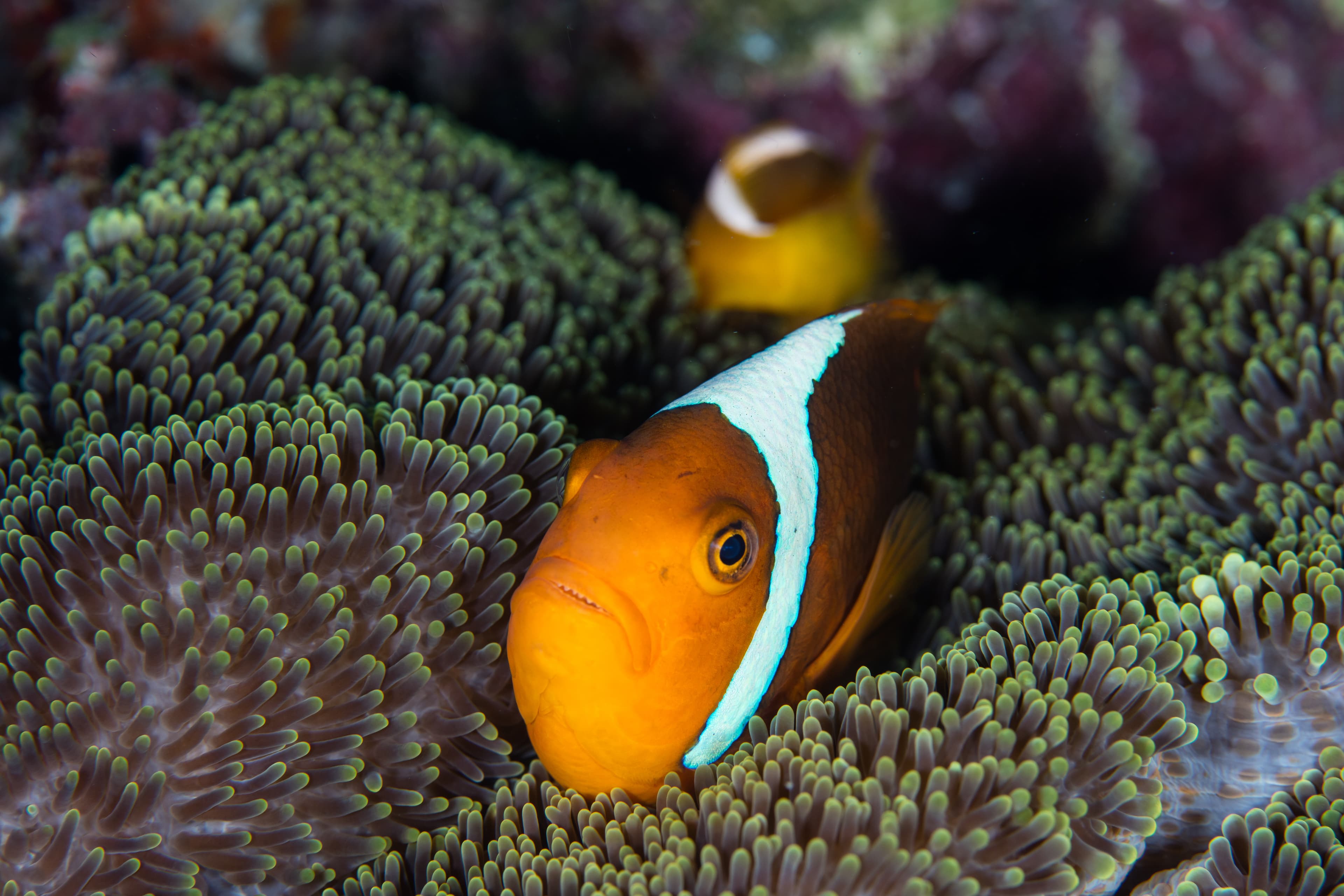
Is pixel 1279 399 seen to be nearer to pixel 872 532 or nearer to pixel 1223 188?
pixel 872 532

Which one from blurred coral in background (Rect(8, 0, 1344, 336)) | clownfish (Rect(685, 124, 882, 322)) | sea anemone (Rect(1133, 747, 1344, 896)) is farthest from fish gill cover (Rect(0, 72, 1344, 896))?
blurred coral in background (Rect(8, 0, 1344, 336))

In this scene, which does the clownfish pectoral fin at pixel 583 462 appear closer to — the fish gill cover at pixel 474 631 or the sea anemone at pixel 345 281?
the fish gill cover at pixel 474 631

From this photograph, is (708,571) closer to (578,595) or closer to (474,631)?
(578,595)

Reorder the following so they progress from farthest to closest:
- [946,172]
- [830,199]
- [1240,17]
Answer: [946,172] < [1240,17] < [830,199]

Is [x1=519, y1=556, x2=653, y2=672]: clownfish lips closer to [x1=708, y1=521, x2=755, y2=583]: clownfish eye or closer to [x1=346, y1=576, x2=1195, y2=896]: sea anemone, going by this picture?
[x1=708, y1=521, x2=755, y2=583]: clownfish eye

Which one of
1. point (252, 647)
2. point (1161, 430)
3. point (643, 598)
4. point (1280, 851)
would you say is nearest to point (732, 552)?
point (643, 598)

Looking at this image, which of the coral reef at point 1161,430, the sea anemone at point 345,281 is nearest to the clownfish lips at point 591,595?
the sea anemone at point 345,281

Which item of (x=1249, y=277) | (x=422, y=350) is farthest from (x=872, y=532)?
(x=1249, y=277)
